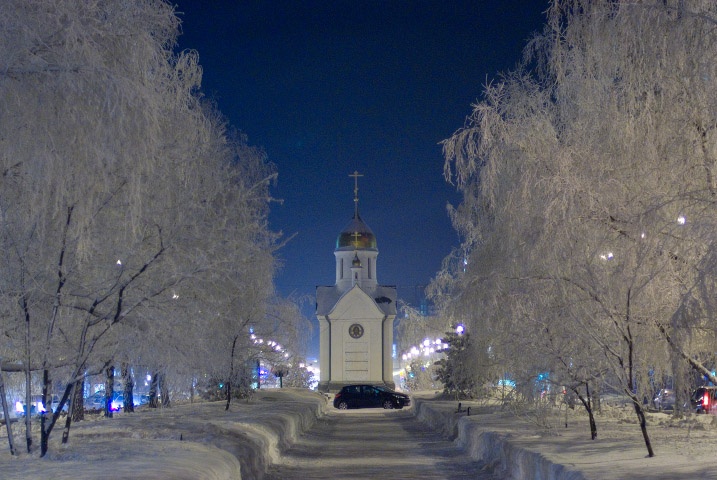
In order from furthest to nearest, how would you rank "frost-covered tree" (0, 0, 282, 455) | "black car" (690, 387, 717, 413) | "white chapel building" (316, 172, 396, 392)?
1. "white chapel building" (316, 172, 396, 392)
2. "black car" (690, 387, 717, 413)
3. "frost-covered tree" (0, 0, 282, 455)

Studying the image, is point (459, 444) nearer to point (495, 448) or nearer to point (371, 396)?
point (495, 448)

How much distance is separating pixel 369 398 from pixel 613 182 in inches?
1289

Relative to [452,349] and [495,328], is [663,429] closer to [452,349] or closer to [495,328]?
[495,328]

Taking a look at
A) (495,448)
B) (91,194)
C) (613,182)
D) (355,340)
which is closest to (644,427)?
(613,182)

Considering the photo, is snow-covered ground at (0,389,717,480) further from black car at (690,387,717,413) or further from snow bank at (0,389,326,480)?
black car at (690,387,717,413)

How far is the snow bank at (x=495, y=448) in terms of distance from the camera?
12312mm

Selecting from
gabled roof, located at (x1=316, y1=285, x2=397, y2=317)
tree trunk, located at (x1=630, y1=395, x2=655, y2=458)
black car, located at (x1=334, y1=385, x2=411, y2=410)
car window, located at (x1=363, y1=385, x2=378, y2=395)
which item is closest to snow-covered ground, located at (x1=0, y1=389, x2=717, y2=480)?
tree trunk, located at (x1=630, y1=395, x2=655, y2=458)

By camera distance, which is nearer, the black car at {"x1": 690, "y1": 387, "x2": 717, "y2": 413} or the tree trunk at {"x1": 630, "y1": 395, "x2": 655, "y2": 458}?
the tree trunk at {"x1": 630, "y1": 395, "x2": 655, "y2": 458}

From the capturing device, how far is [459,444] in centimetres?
2155

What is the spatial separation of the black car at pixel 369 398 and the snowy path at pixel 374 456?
1199 cm

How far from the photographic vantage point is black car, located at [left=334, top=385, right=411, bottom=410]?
4297cm

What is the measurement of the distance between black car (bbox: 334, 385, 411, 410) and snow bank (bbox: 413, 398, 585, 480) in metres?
14.0

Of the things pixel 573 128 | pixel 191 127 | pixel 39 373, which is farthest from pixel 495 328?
pixel 39 373

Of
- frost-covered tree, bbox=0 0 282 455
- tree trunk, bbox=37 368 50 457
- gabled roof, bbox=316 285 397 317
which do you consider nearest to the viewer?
frost-covered tree, bbox=0 0 282 455
